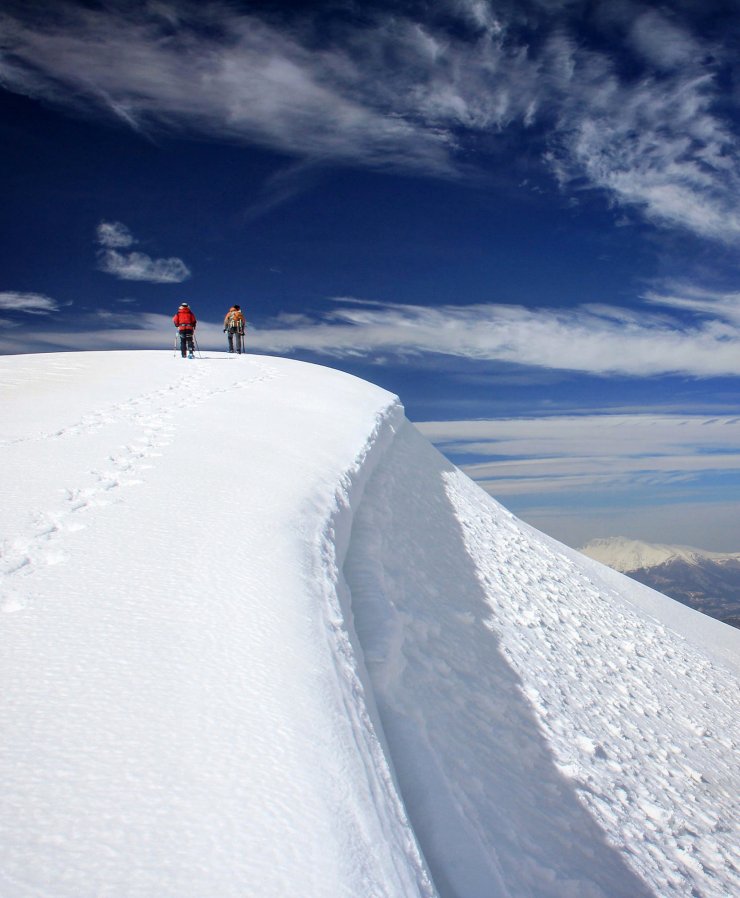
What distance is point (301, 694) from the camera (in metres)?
3.20

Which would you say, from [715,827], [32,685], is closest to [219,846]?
[32,685]

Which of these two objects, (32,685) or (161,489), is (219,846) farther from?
(161,489)

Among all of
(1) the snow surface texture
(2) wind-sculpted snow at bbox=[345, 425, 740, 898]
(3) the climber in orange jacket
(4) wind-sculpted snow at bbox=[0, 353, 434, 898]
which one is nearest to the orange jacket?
(3) the climber in orange jacket

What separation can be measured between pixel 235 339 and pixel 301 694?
19000mm

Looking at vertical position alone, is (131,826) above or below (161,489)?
below

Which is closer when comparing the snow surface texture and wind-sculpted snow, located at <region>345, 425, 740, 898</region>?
the snow surface texture

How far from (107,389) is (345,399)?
16.8 feet

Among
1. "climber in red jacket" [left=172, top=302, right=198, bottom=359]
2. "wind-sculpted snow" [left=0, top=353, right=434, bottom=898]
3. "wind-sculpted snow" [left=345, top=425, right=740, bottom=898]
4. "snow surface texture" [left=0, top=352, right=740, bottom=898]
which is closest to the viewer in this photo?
"wind-sculpted snow" [left=0, top=353, right=434, bottom=898]

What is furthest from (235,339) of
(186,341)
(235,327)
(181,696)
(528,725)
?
(181,696)

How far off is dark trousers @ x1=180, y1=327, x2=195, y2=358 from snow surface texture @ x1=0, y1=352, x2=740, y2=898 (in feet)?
25.3

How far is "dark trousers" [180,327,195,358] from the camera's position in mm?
18125

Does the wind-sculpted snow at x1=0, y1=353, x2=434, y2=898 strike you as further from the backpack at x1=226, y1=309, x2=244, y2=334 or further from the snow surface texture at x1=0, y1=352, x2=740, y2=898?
the backpack at x1=226, y1=309, x2=244, y2=334

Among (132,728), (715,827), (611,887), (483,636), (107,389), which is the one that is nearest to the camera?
(132,728)

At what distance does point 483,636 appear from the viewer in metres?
7.12
